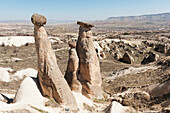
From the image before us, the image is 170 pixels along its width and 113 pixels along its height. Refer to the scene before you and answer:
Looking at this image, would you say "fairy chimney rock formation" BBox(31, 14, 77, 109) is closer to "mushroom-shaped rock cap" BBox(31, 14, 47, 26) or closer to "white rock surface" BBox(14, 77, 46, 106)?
"mushroom-shaped rock cap" BBox(31, 14, 47, 26)

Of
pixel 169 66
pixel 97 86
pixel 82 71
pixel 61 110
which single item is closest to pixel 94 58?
pixel 82 71

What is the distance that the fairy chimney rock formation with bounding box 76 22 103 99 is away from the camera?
484 inches

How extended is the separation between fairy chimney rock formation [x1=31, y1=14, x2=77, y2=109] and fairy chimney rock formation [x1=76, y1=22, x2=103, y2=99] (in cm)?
306

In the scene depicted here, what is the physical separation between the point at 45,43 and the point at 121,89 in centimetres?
918

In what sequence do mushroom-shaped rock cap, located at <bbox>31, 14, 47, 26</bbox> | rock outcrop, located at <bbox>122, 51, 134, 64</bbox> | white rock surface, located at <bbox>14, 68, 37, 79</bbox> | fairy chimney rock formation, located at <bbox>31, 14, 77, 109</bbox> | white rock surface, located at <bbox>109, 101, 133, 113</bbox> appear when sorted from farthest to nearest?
rock outcrop, located at <bbox>122, 51, 134, 64</bbox> → white rock surface, located at <bbox>14, 68, 37, 79</bbox> → fairy chimney rock formation, located at <bbox>31, 14, 77, 109</bbox> → mushroom-shaped rock cap, located at <bbox>31, 14, 47, 26</bbox> → white rock surface, located at <bbox>109, 101, 133, 113</bbox>

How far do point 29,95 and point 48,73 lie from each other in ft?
5.41

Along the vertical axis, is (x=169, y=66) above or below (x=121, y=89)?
above

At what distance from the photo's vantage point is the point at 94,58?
1263 centimetres

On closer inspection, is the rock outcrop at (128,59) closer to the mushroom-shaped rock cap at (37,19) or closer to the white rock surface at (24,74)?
the white rock surface at (24,74)

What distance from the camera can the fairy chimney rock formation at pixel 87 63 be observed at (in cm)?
1230

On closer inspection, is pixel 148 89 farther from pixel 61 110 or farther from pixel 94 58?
pixel 61 110

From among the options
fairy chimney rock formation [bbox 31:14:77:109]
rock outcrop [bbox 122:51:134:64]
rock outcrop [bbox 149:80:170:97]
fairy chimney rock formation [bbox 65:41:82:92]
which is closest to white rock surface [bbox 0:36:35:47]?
rock outcrop [bbox 122:51:134:64]

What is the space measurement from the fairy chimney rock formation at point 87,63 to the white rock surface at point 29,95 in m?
4.07

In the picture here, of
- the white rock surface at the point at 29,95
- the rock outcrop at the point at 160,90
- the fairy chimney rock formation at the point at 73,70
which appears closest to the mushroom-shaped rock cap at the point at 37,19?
the fairy chimney rock formation at the point at 73,70
